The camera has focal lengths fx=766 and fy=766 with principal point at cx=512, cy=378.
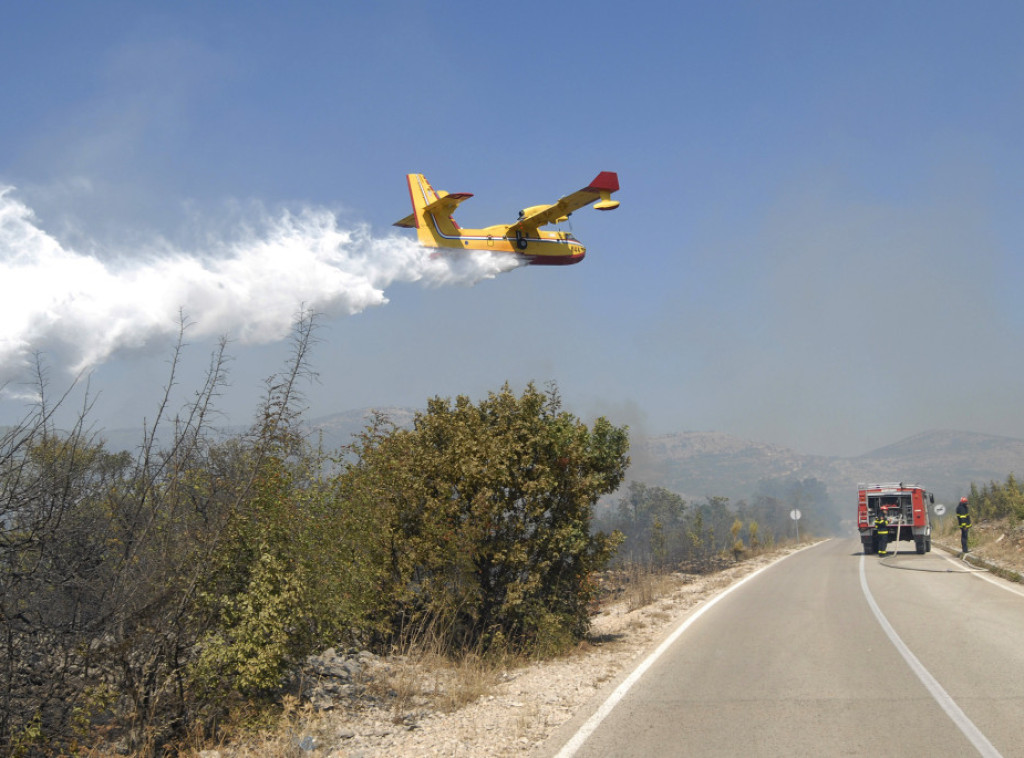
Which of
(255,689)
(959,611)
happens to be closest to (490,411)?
(255,689)

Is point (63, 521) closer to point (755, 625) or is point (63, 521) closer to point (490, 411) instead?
point (490, 411)

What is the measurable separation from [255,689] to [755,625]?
30.2 ft

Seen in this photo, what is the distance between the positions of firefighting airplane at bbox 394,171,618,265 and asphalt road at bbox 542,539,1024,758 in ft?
55.2

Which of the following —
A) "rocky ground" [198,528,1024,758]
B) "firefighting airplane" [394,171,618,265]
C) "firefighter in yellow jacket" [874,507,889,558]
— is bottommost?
"rocky ground" [198,528,1024,758]

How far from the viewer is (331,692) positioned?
8.42 metres

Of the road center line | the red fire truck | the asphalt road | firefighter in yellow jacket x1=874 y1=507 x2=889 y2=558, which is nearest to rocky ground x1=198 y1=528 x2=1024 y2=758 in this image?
the asphalt road

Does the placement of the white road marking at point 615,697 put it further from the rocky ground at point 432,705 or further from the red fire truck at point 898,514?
the red fire truck at point 898,514

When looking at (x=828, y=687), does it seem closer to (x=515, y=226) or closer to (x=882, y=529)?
(x=515, y=226)

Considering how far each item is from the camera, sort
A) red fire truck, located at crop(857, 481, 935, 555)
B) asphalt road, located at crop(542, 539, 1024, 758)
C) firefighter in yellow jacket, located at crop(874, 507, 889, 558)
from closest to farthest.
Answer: asphalt road, located at crop(542, 539, 1024, 758)
firefighter in yellow jacket, located at crop(874, 507, 889, 558)
red fire truck, located at crop(857, 481, 935, 555)

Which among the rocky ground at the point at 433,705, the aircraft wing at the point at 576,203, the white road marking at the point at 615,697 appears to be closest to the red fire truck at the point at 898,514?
the aircraft wing at the point at 576,203

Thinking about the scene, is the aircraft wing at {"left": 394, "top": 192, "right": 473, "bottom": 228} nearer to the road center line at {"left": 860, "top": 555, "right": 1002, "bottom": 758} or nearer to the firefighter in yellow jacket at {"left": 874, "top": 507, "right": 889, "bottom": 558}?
the road center line at {"left": 860, "top": 555, "right": 1002, "bottom": 758}

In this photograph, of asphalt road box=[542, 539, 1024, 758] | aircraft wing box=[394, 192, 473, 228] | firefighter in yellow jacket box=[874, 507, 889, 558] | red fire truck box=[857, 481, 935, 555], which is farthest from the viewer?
red fire truck box=[857, 481, 935, 555]

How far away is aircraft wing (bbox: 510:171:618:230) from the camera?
2733cm

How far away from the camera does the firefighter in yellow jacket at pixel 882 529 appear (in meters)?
31.0
